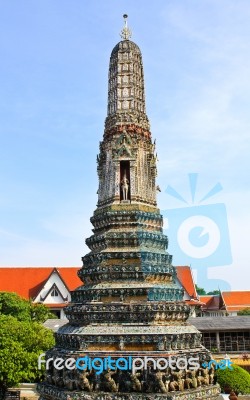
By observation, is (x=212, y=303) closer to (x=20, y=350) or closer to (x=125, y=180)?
(x=20, y=350)

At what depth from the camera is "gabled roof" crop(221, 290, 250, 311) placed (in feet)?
151

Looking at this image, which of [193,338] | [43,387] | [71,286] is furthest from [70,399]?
[71,286]

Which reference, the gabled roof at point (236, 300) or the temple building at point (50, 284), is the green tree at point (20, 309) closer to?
the temple building at point (50, 284)

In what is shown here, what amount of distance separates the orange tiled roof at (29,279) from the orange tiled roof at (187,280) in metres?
10.5

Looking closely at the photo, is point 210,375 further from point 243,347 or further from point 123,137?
point 243,347

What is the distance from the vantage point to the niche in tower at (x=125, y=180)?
14.3 metres

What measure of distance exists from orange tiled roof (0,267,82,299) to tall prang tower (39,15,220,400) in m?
26.3

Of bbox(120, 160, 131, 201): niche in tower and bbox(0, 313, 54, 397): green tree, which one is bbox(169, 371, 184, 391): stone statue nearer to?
bbox(120, 160, 131, 201): niche in tower

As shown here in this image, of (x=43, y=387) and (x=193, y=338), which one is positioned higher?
(x=193, y=338)

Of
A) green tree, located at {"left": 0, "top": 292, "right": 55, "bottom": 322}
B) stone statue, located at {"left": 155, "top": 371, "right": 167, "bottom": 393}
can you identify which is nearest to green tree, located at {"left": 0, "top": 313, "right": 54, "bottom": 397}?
stone statue, located at {"left": 155, "top": 371, "right": 167, "bottom": 393}

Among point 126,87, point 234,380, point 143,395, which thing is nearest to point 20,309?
point 234,380

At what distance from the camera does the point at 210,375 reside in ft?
38.0

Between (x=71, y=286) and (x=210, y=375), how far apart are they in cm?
2945

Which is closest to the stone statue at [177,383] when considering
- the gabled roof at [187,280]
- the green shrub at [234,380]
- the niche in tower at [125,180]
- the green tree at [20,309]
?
the niche in tower at [125,180]
